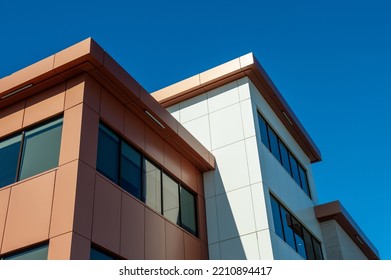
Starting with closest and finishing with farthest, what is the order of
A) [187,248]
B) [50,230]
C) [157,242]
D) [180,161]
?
[50,230]
[157,242]
[187,248]
[180,161]

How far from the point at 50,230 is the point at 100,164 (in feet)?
8.27

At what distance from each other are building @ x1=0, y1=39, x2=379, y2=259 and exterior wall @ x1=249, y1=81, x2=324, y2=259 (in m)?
0.07

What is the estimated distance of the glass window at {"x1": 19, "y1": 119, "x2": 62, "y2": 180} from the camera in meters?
14.0

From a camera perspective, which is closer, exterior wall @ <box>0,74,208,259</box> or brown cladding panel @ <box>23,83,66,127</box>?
exterior wall @ <box>0,74,208,259</box>

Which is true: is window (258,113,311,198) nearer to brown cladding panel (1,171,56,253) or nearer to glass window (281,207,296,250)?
glass window (281,207,296,250)

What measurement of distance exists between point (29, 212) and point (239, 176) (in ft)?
26.5

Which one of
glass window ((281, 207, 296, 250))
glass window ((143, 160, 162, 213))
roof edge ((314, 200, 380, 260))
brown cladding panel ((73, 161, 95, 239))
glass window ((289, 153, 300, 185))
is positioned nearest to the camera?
brown cladding panel ((73, 161, 95, 239))

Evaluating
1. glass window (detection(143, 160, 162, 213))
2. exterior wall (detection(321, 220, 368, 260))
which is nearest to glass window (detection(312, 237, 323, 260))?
exterior wall (detection(321, 220, 368, 260))

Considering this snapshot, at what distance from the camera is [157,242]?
15.6 meters

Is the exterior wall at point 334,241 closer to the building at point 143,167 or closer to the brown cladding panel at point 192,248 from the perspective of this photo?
the building at point 143,167

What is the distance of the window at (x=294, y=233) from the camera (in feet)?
62.8

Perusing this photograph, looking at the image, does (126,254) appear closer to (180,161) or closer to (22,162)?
(22,162)

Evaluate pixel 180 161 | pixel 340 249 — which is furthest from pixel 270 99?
pixel 340 249

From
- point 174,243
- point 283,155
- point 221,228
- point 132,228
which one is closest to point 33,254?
point 132,228
